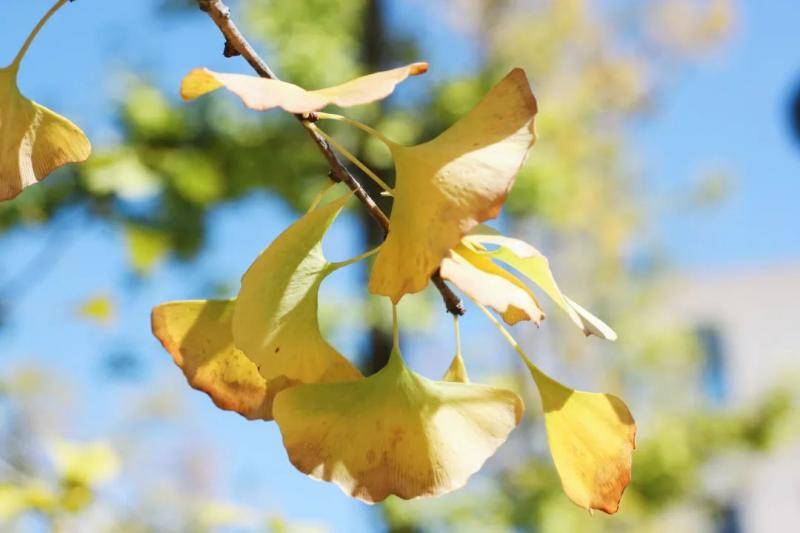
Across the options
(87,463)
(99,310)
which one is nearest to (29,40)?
(87,463)

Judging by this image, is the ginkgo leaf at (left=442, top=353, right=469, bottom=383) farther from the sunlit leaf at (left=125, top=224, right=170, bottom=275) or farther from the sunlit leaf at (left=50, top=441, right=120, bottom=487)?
the sunlit leaf at (left=125, top=224, right=170, bottom=275)

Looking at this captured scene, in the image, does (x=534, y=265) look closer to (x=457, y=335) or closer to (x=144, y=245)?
(x=457, y=335)

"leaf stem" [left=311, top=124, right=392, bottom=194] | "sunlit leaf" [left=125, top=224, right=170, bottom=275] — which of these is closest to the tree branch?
"leaf stem" [left=311, top=124, right=392, bottom=194]

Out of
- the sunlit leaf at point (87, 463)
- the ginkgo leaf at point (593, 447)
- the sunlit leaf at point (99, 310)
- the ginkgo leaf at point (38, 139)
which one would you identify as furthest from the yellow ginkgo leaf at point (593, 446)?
the sunlit leaf at point (99, 310)

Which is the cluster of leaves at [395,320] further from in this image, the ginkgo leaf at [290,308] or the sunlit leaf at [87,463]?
the sunlit leaf at [87,463]

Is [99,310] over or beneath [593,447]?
beneath

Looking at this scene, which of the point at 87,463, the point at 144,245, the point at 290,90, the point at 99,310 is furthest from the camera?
the point at 144,245

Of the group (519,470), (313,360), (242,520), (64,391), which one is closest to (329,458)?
(313,360)
